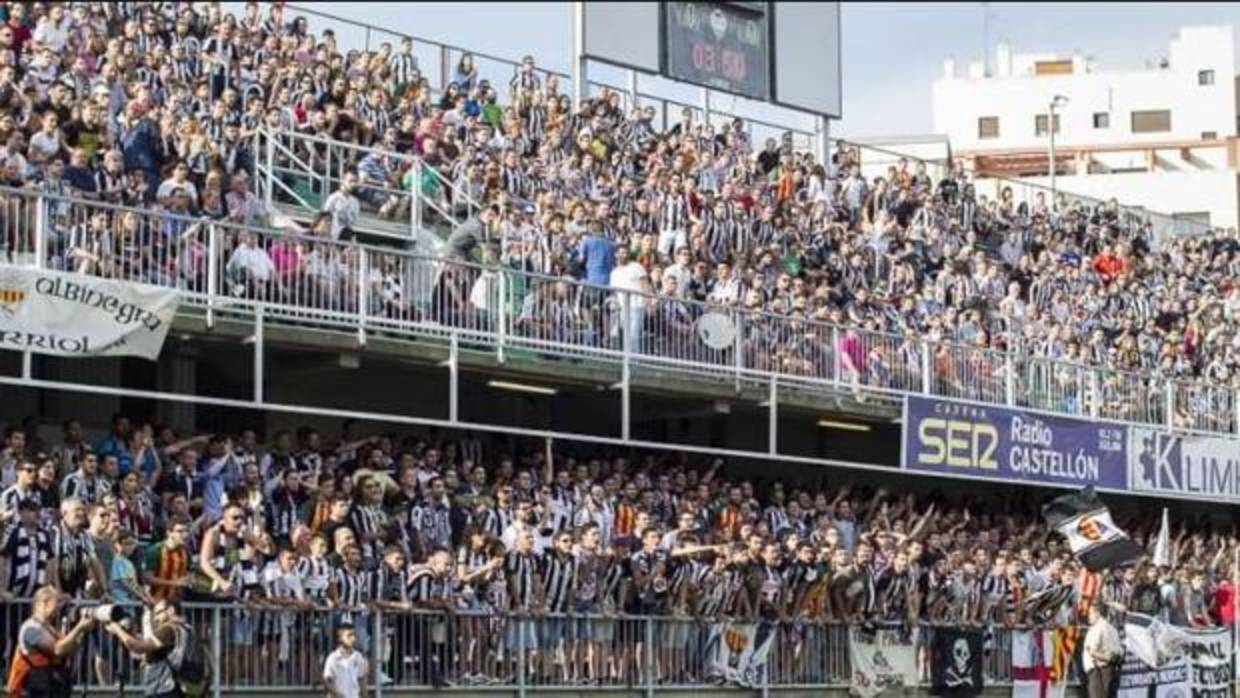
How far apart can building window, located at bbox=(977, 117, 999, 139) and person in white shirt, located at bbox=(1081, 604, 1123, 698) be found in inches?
2091

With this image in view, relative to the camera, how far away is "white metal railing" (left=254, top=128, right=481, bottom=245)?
29609mm

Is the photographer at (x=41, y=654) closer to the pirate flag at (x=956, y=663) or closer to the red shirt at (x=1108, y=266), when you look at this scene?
the pirate flag at (x=956, y=663)

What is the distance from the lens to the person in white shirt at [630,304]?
29.9 metres

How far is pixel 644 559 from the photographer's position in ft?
90.6

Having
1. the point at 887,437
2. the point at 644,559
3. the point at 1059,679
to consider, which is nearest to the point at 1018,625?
the point at 1059,679

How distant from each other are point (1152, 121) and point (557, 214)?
56.6 m

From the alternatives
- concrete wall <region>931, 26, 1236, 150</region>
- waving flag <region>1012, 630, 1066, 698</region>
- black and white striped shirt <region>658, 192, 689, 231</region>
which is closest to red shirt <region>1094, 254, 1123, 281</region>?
black and white striped shirt <region>658, 192, 689, 231</region>

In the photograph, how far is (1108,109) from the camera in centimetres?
8644

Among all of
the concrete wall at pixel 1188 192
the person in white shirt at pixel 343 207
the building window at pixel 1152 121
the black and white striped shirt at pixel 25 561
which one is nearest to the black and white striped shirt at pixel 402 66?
the person in white shirt at pixel 343 207

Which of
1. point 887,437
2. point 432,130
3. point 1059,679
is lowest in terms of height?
point 1059,679

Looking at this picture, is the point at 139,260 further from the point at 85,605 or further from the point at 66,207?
the point at 85,605

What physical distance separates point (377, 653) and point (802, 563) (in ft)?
22.1

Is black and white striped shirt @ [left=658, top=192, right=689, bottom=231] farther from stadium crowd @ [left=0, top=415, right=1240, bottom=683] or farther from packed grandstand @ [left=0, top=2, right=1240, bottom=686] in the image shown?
stadium crowd @ [left=0, top=415, right=1240, bottom=683]

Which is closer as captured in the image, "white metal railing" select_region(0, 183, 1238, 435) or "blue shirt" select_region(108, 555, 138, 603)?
"blue shirt" select_region(108, 555, 138, 603)
